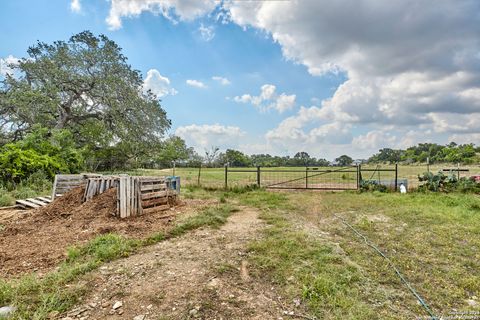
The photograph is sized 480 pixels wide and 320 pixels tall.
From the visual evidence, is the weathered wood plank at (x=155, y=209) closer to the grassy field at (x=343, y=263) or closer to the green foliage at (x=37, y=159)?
the grassy field at (x=343, y=263)

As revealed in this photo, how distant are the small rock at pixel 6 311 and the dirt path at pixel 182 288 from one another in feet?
1.85

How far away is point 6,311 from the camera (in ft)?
8.48

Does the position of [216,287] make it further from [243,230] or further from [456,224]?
[456,224]

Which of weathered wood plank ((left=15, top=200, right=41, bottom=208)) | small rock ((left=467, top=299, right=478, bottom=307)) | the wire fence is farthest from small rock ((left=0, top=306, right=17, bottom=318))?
the wire fence

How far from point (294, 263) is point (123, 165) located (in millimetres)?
18136

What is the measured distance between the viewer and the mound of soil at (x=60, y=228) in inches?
155

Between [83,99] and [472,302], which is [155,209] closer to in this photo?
[472,302]

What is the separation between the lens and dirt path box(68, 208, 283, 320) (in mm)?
2656

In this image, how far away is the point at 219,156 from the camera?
5484 centimetres

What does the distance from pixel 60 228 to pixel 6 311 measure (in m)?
3.24

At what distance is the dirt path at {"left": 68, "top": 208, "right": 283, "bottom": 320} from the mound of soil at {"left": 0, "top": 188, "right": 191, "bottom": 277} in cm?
116

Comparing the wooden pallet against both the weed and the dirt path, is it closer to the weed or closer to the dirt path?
the weed

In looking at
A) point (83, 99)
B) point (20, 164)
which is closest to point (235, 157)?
point (83, 99)

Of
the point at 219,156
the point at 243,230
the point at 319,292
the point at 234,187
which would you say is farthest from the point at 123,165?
the point at 219,156
